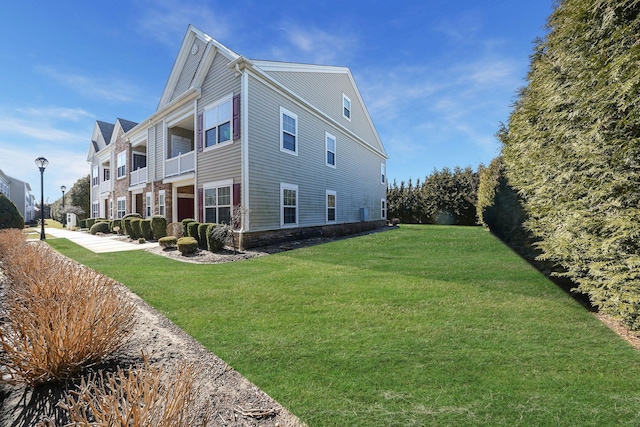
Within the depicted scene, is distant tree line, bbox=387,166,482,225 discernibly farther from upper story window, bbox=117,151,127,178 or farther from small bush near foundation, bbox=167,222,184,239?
upper story window, bbox=117,151,127,178

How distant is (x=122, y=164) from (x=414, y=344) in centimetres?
2271

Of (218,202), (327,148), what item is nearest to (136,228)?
(218,202)

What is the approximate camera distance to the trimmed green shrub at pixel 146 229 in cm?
1355

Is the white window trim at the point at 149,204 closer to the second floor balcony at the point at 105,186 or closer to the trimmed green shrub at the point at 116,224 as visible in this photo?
the trimmed green shrub at the point at 116,224

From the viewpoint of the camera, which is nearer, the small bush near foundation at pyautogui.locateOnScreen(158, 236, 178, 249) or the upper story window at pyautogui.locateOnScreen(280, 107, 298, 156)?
the small bush near foundation at pyautogui.locateOnScreen(158, 236, 178, 249)

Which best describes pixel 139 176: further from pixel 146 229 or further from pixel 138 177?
pixel 146 229

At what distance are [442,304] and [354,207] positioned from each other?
44.9 ft

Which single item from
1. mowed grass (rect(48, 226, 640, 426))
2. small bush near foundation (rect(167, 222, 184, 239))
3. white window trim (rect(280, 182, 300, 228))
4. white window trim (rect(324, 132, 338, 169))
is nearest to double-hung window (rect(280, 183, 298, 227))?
white window trim (rect(280, 182, 300, 228))

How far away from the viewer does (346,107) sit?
17391 millimetres

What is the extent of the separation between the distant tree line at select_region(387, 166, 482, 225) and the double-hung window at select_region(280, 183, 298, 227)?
15708mm

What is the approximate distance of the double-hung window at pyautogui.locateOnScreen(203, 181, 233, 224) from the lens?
10.8 m

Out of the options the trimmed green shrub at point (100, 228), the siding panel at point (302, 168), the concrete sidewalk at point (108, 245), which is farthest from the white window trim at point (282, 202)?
the trimmed green shrub at point (100, 228)

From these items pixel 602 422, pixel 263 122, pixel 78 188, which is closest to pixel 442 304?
pixel 602 422

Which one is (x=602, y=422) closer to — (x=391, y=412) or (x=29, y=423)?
(x=391, y=412)
